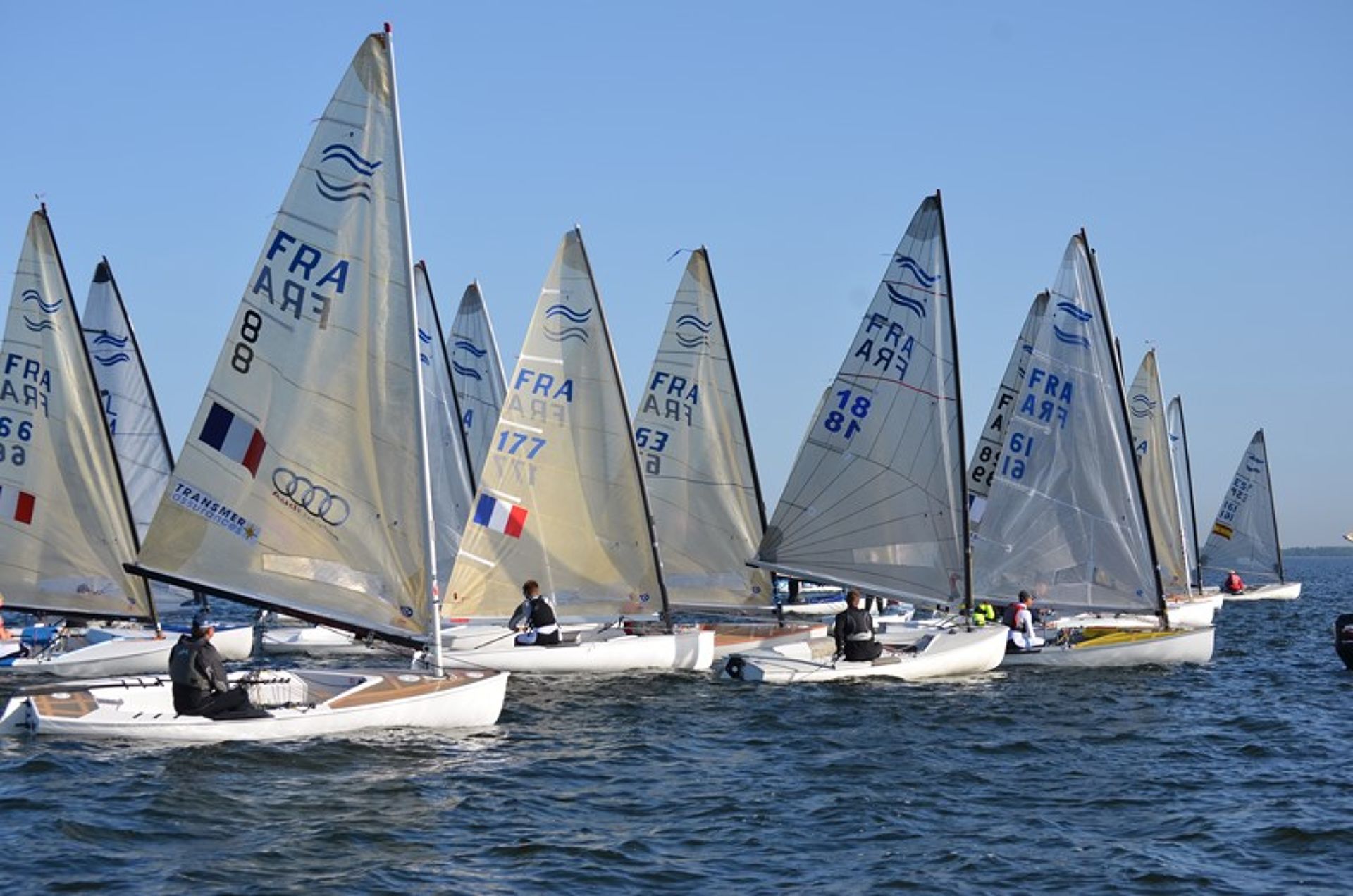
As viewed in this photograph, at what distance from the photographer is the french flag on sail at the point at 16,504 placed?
25078 mm

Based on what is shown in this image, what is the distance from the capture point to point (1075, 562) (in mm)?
29125

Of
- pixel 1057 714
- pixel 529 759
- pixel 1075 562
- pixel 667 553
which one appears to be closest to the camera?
pixel 529 759

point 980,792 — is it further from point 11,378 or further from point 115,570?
point 11,378

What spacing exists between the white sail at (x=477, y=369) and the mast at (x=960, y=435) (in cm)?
1391

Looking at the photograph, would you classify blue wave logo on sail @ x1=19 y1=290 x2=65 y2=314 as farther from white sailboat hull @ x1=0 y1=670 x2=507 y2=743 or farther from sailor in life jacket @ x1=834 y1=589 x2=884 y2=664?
sailor in life jacket @ x1=834 y1=589 x2=884 y2=664

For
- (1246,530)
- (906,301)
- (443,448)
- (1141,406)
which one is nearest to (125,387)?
(443,448)

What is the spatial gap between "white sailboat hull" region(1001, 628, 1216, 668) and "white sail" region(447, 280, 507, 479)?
15.8 meters

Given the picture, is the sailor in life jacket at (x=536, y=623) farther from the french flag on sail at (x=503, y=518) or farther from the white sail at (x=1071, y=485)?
the white sail at (x=1071, y=485)

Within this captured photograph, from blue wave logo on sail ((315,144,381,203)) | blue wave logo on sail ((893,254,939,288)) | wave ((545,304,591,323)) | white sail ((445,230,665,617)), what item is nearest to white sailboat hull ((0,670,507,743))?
Answer: blue wave logo on sail ((315,144,381,203))

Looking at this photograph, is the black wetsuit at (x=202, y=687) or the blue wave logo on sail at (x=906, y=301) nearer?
the black wetsuit at (x=202, y=687)

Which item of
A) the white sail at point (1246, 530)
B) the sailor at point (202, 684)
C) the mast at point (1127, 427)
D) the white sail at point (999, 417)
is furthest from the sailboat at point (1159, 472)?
the sailor at point (202, 684)

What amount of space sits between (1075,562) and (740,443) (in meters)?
7.26

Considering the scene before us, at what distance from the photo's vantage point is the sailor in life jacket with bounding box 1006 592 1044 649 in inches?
1070

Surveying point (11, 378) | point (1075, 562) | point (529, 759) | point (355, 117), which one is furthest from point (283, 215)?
point (1075, 562)
